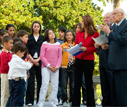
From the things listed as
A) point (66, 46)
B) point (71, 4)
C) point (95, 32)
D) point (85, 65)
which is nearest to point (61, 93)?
point (66, 46)

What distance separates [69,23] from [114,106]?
10545 mm

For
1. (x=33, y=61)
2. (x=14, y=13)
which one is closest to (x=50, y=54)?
(x=33, y=61)

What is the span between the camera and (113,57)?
160 inches

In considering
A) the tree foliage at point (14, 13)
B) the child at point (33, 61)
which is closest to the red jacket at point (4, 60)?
the child at point (33, 61)

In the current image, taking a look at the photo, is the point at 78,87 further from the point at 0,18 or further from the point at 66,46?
the point at 0,18

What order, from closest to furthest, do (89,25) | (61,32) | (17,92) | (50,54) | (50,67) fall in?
(17,92)
(89,25)
(50,67)
(50,54)
(61,32)

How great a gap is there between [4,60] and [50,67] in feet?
3.61

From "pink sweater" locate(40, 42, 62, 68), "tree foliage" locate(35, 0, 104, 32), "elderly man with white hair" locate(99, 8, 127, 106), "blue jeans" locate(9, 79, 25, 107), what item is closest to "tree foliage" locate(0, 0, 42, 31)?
"tree foliage" locate(35, 0, 104, 32)

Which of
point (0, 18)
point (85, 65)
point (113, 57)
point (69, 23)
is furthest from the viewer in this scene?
point (69, 23)

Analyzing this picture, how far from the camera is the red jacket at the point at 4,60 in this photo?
4461 millimetres

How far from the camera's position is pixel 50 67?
5.05 meters

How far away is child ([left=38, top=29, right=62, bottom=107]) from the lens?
16.6ft

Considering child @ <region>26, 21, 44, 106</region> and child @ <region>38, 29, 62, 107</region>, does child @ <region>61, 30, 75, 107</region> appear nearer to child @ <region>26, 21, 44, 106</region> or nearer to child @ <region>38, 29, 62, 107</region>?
child @ <region>38, 29, 62, 107</region>

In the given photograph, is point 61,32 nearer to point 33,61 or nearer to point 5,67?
point 33,61
